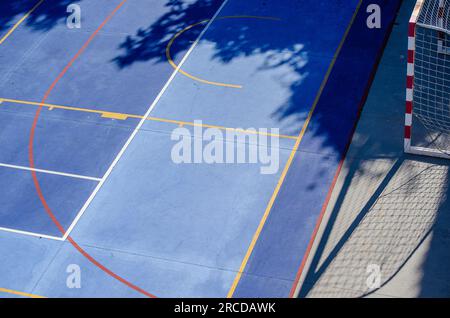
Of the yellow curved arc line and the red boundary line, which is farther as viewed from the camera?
the yellow curved arc line

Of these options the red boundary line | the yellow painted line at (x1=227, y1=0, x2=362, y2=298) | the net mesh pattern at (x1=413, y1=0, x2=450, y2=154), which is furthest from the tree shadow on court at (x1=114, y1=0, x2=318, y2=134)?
the net mesh pattern at (x1=413, y1=0, x2=450, y2=154)

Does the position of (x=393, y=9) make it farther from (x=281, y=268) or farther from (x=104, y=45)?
(x=281, y=268)

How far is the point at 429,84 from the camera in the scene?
62.3ft

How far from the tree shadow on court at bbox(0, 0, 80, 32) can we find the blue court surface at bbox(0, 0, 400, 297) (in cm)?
6

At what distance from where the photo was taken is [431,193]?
1658 centimetres

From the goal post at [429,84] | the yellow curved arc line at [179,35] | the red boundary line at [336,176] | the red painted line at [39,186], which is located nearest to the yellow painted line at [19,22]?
the red painted line at [39,186]

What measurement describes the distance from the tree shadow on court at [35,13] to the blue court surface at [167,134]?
64 mm

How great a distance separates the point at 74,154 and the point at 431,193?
27.8 ft

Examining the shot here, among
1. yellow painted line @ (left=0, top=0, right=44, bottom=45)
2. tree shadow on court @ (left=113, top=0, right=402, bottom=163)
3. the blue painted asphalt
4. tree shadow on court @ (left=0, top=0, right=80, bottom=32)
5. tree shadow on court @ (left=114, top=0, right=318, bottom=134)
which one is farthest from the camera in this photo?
tree shadow on court @ (left=0, top=0, right=80, bottom=32)

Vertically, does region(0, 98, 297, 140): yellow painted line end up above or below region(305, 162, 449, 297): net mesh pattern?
above

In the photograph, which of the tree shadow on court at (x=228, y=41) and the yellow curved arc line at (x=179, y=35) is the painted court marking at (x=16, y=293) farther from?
the tree shadow on court at (x=228, y=41)

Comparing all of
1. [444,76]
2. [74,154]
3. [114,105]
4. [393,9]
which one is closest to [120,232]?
[74,154]

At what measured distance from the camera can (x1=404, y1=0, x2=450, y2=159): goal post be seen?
17219mm

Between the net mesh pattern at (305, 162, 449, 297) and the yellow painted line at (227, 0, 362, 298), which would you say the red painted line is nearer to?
the yellow painted line at (227, 0, 362, 298)
